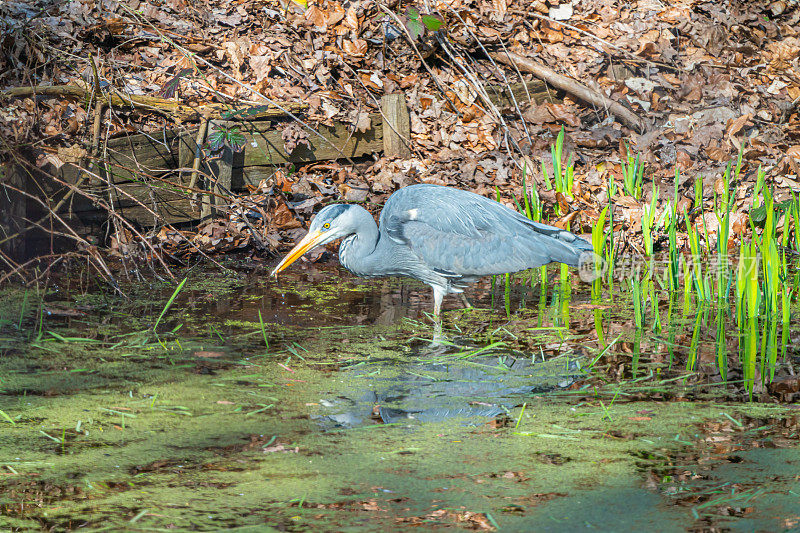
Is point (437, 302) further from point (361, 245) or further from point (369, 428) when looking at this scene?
point (369, 428)

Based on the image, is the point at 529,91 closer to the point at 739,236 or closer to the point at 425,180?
the point at 425,180

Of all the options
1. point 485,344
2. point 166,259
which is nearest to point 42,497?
point 485,344

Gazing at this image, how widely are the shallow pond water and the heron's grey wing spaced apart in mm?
393

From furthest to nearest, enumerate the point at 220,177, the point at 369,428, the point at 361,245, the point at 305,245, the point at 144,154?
the point at 220,177 → the point at 144,154 → the point at 361,245 → the point at 305,245 → the point at 369,428

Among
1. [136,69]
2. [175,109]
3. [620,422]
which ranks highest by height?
[136,69]

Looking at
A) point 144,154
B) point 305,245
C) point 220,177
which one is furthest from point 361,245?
point 144,154

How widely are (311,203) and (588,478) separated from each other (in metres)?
4.71

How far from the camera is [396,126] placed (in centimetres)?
740

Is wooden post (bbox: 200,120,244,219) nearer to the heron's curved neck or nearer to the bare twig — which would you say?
the heron's curved neck

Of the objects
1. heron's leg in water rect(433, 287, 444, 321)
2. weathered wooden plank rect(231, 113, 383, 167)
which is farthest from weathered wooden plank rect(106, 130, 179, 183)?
heron's leg in water rect(433, 287, 444, 321)

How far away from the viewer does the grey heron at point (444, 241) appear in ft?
15.9

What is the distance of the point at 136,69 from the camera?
289 inches

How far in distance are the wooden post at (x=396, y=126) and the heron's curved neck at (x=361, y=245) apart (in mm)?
2694

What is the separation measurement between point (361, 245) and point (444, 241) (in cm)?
52
